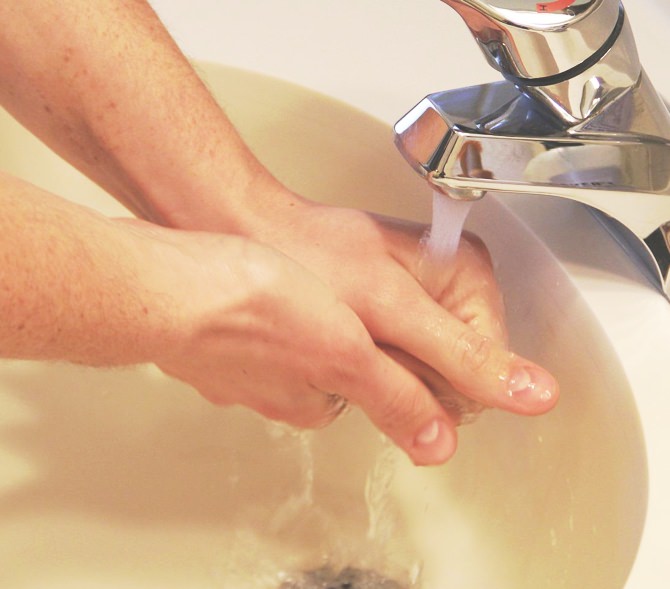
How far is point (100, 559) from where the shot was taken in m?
0.65

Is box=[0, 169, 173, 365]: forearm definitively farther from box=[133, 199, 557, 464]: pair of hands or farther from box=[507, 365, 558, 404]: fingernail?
box=[507, 365, 558, 404]: fingernail

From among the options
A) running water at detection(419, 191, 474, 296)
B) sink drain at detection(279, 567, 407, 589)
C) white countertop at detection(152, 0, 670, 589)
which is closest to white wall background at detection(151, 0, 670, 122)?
white countertop at detection(152, 0, 670, 589)

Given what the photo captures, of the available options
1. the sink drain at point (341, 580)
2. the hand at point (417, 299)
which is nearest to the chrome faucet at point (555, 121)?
the hand at point (417, 299)

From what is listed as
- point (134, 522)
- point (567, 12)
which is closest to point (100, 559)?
point (134, 522)

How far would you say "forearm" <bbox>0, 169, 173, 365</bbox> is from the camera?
1.43 feet

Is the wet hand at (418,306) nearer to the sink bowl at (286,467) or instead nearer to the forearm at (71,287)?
the sink bowl at (286,467)

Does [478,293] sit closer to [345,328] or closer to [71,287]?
[345,328]

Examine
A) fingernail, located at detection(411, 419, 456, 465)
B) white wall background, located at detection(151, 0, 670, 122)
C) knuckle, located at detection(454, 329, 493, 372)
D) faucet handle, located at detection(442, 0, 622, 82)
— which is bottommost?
fingernail, located at detection(411, 419, 456, 465)

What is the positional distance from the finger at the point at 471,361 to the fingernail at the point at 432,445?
3 cm

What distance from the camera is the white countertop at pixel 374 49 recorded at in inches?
22.8

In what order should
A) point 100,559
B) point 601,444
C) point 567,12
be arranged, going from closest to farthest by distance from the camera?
point 567,12
point 601,444
point 100,559

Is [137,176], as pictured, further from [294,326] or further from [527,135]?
[527,135]

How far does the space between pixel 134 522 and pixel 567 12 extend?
1.51 feet

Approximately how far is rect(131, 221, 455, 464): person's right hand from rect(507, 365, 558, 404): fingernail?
7cm
